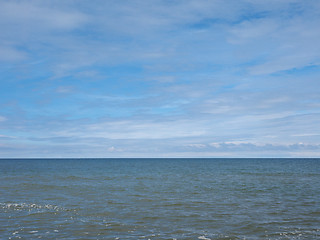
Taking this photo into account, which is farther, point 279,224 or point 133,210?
point 133,210

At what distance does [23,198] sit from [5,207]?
16.4 feet

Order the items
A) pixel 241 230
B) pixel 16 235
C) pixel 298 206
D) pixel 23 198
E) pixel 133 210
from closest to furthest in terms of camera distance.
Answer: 1. pixel 16 235
2. pixel 241 230
3. pixel 133 210
4. pixel 298 206
5. pixel 23 198

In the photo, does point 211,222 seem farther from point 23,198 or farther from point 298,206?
point 23,198

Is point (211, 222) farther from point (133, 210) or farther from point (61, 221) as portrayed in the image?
point (61, 221)

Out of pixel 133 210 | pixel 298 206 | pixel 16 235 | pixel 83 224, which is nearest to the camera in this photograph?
pixel 16 235

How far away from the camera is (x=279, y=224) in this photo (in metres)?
17.5

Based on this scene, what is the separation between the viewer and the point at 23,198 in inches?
1076

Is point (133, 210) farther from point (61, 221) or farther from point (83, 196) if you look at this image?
point (83, 196)

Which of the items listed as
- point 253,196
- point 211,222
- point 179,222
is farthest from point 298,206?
point 179,222

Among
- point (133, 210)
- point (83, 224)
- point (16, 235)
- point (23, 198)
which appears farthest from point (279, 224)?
point (23, 198)

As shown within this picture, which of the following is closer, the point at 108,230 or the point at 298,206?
the point at 108,230

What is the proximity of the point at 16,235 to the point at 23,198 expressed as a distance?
13.4 m

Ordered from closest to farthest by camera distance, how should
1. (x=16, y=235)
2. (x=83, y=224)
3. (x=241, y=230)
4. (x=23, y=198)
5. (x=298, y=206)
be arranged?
(x=16, y=235) → (x=241, y=230) → (x=83, y=224) → (x=298, y=206) → (x=23, y=198)

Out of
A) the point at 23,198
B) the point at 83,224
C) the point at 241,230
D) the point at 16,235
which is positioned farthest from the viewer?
the point at 23,198
